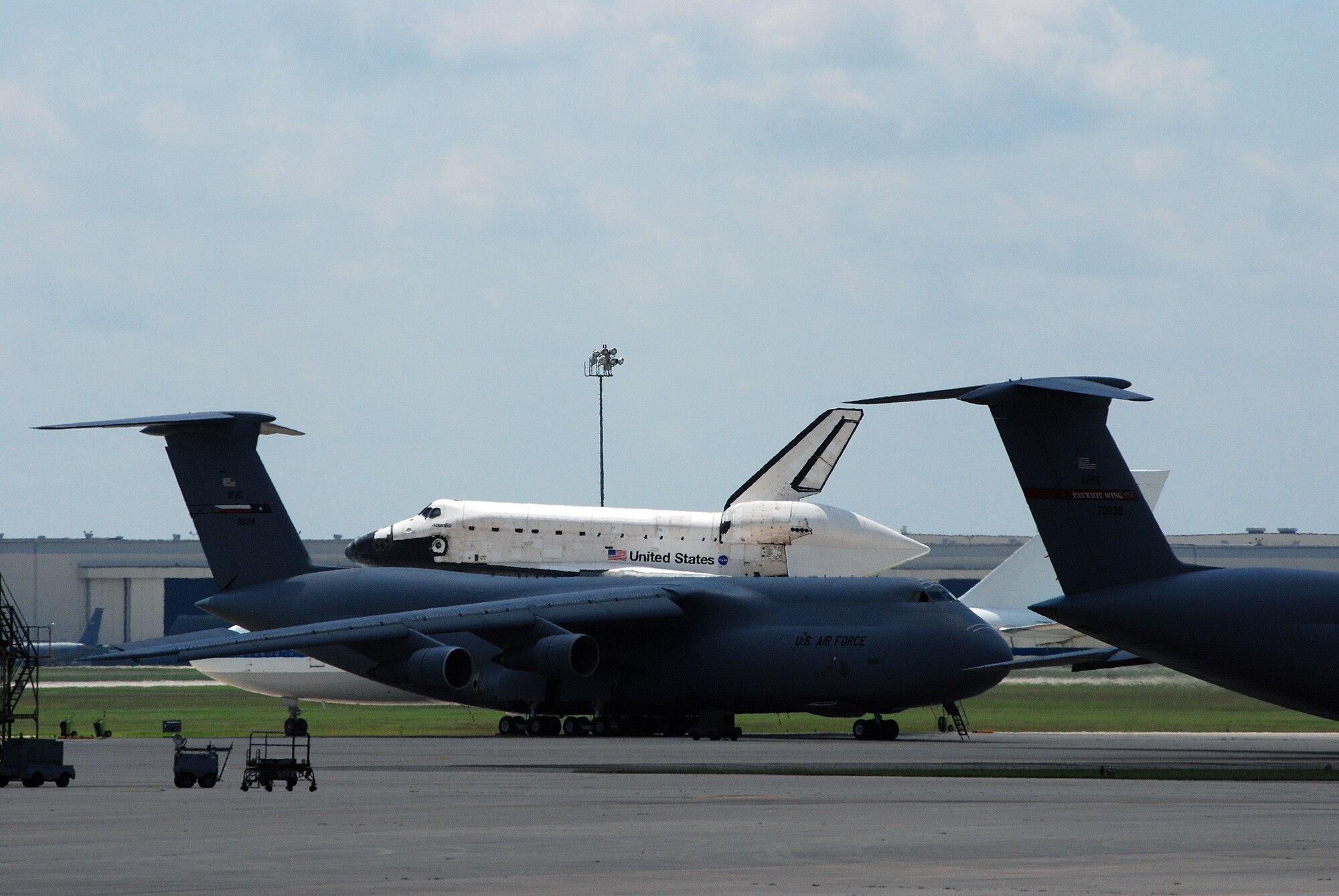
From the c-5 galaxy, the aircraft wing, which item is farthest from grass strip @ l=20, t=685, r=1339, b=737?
the aircraft wing

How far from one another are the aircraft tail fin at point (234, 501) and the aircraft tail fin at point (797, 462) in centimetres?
1564

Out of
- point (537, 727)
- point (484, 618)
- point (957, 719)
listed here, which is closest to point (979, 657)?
point (957, 719)

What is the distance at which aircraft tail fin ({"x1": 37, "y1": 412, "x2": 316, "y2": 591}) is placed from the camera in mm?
48719

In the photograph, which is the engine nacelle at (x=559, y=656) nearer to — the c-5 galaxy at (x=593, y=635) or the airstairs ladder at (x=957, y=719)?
the c-5 galaxy at (x=593, y=635)

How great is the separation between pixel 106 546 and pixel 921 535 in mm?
52452

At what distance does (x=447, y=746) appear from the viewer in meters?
39.8

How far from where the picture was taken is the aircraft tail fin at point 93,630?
10562 cm

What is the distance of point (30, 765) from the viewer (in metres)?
26.5

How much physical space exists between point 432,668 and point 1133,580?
18.1 m

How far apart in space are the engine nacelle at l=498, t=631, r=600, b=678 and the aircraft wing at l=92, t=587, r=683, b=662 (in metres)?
0.50

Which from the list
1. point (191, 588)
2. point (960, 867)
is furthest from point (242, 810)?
point (191, 588)

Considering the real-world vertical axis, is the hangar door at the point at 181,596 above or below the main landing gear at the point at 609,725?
above

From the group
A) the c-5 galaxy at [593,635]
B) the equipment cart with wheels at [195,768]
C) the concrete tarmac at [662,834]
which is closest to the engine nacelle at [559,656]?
the c-5 galaxy at [593,635]

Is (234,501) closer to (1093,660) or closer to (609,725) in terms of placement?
(609,725)
